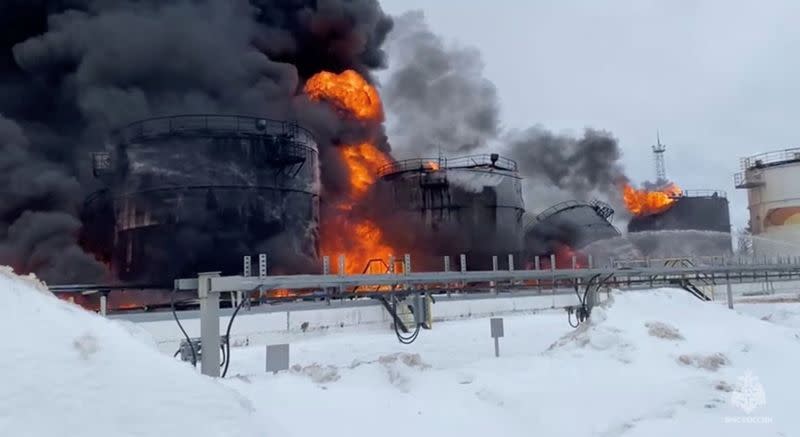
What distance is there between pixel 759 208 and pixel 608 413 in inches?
2092

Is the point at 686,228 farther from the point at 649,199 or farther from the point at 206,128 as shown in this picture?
the point at 206,128

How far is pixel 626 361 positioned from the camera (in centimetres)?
1102

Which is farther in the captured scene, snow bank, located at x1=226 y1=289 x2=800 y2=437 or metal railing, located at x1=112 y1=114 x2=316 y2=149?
metal railing, located at x1=112 y1=114 x2=316 y2=149

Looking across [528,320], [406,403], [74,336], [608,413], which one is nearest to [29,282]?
[74,336]

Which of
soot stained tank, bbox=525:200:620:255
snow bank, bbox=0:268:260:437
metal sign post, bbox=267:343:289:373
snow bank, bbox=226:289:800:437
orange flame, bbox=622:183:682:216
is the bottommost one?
snow bank, bbox=226:289:800:437

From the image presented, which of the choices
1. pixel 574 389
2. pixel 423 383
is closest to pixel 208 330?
pixel 423 383

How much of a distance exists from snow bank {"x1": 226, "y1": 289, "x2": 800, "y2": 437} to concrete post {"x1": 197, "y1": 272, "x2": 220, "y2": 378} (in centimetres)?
39

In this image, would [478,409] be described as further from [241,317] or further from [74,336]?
[241,317]

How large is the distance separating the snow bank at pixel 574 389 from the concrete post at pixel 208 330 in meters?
0.39

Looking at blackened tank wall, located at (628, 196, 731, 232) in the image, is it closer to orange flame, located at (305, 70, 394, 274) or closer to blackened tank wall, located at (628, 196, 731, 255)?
blackened tank wall, located at (628, 196, 731, 255)

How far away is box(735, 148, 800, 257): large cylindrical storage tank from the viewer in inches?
2024

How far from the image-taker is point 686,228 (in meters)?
56.6

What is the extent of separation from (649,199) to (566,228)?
591 inches

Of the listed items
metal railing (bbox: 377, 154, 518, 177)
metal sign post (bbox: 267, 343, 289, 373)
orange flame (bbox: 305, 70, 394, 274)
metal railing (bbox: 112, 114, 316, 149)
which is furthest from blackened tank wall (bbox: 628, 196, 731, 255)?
metal sign post (bbox: 267, 343, 289, 373)
